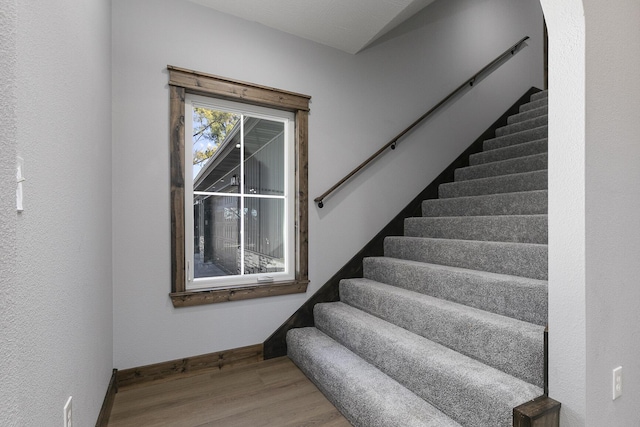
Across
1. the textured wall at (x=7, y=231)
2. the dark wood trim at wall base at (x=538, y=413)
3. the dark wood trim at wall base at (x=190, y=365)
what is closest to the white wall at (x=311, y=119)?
the dark wood trim at wall base at (x=190, y=365)

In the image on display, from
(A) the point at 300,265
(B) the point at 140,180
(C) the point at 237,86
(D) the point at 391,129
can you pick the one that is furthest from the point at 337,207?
(B) the point at 140,180

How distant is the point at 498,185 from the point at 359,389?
2.10 m

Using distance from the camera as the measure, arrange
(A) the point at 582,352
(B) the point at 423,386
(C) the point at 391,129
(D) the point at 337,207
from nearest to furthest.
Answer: (A) the point at 582,352 < (B) the point at 423,386 < (D) the point at 337,207 < (C) the point at 391,129

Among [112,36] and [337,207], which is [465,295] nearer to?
[337,207]

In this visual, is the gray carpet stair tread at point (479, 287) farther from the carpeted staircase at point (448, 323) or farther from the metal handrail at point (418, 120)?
the metal handrail at point (418, 120)

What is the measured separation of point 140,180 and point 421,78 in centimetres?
267

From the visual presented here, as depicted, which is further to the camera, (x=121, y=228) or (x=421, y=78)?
(x=421, y=78)

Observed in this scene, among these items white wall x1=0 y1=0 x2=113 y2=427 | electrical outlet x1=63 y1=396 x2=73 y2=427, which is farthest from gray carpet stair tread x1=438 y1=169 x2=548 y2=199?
electrical outlet x1=63 y1=396 x2=73 y2=427

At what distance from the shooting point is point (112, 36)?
1955mm

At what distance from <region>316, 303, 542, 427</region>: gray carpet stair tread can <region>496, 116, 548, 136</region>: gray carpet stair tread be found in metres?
2.81

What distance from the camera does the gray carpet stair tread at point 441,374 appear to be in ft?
4.01

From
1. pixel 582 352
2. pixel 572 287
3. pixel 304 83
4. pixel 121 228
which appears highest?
pixel 304 83

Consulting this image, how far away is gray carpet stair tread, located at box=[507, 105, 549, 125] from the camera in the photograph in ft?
11.7
